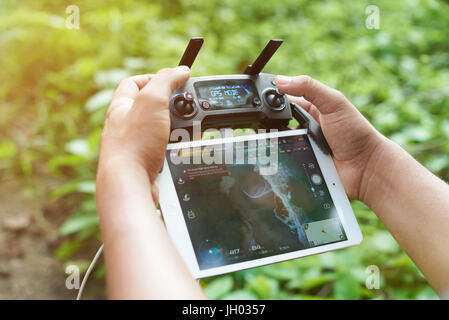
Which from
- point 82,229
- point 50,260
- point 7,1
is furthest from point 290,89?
point 7,1

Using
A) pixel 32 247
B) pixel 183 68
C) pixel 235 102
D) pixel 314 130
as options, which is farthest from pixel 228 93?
pixel 32 247

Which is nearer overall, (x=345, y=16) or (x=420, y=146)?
(x=420, y=146)

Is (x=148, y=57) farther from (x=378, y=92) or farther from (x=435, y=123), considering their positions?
(x=435, y=123)

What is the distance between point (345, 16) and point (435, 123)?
116 centimetres

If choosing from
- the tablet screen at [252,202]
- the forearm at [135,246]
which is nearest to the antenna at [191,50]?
the tablet screen at [252,202]


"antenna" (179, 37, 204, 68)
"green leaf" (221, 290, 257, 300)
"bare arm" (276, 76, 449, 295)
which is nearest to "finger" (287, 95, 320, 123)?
"bare arm" (276, 76, 449, 295)

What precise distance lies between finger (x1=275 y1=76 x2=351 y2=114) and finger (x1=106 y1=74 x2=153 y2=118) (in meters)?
0.34

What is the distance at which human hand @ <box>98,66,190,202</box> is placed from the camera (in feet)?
2.25

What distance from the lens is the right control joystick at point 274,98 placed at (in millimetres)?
911

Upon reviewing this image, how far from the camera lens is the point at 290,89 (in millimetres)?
906

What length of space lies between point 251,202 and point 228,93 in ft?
0.90

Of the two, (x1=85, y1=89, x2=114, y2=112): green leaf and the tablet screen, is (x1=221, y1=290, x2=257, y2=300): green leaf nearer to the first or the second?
the tablet screen

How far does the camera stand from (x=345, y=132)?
91 centimetres

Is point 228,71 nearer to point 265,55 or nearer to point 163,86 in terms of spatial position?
point 265,55
